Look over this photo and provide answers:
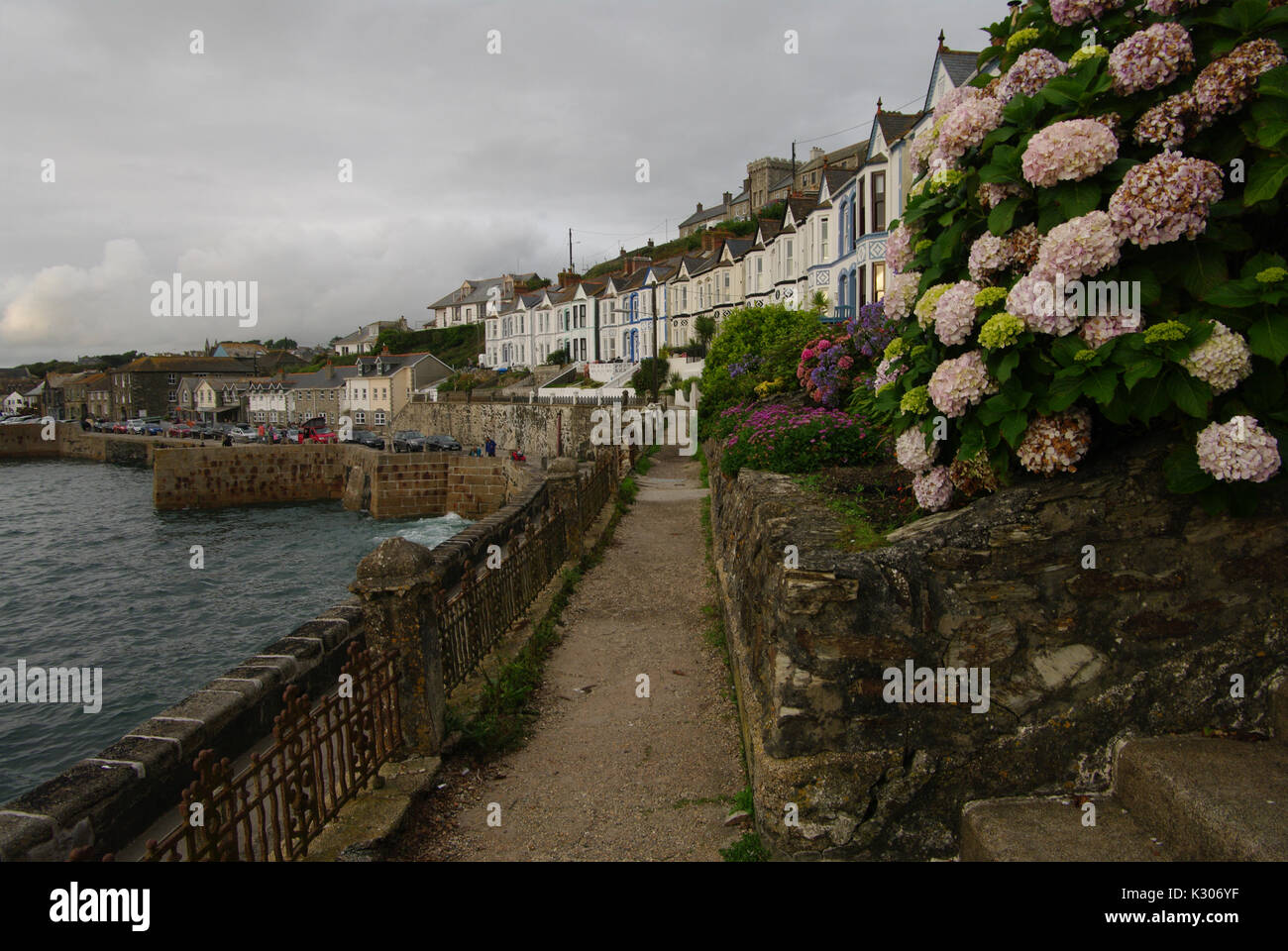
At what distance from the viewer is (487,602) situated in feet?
25.2

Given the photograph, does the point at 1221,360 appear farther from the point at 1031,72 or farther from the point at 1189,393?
the point at 1031,72

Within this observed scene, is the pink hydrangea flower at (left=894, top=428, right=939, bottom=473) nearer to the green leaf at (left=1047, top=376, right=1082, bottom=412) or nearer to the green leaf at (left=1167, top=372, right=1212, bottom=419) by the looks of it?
the green leaf at (left=1047, top=376, right=1082, bottom=412)

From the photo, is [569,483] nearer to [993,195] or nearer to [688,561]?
[688,561]

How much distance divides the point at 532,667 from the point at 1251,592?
5.66 m

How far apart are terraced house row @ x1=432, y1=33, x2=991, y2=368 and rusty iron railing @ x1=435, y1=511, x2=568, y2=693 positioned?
511 centimetres

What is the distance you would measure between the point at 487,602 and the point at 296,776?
357 cm

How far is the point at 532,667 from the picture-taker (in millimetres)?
7480

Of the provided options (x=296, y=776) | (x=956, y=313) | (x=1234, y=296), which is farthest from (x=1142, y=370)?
(x=296, y=776)

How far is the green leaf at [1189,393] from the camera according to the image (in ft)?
10.4

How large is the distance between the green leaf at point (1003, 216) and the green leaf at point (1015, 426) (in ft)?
2.96

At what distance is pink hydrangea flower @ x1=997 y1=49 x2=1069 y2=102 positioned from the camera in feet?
12.8

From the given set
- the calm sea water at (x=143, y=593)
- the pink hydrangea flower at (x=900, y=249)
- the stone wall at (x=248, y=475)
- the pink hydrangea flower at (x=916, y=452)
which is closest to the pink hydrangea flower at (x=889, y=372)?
the pink hydrangea flower at (x=916, y=452)

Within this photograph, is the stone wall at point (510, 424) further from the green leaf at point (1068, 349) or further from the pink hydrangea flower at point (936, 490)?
the green leaf at point (1068, 349)
